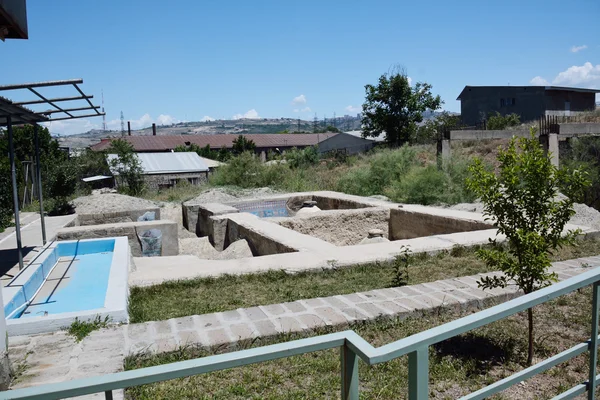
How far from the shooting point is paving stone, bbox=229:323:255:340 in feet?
12.5

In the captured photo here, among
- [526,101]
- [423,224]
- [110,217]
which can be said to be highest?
[526,101]

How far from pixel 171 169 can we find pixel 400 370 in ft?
86.3

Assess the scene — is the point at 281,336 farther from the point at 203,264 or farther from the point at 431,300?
the point at 203,264

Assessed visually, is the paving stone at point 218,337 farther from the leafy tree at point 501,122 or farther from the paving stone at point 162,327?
the leafy tree at point 501,122

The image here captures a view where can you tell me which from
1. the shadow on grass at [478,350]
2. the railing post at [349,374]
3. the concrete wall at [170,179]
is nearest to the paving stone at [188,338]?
the shadow on grass at [478,350]

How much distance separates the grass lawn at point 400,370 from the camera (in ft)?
10.5

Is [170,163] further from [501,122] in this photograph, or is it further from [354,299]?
[354,299]

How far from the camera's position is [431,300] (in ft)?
15.2

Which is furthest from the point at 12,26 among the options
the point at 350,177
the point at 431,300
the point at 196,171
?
the point at 196,171

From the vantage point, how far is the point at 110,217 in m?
14.0

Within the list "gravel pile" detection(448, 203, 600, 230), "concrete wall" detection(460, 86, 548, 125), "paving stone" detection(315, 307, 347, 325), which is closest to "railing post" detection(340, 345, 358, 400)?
"paving stone" detection(315, 307, 347, 325)

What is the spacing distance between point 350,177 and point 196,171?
13.4 m

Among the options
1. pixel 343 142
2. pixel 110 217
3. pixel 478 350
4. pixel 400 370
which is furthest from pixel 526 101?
pixel 400 370

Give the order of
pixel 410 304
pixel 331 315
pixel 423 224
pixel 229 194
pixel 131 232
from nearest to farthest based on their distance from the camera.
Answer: pixel 331 315
pixel 410 304
pixel 423 224
pixel 131 232
pixel 229 194
